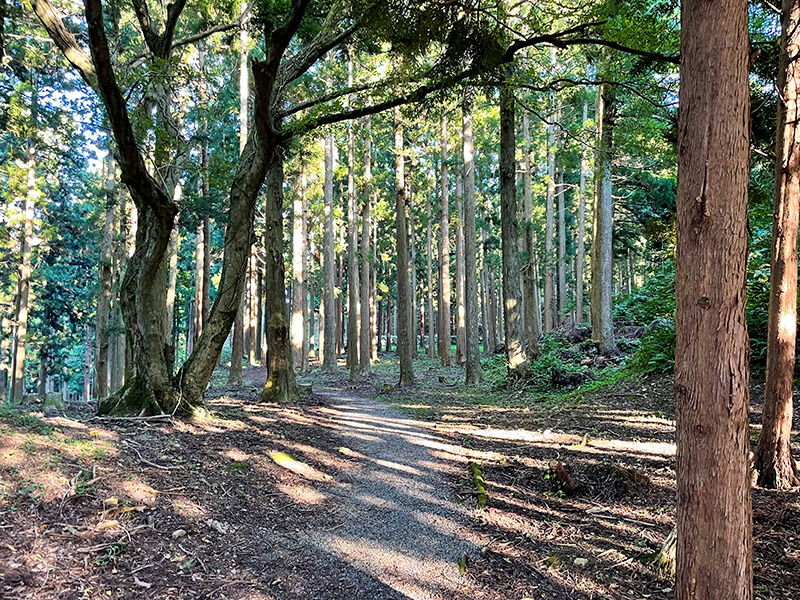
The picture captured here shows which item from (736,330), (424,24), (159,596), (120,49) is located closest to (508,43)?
(424,24)

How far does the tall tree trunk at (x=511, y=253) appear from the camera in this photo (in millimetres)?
11375

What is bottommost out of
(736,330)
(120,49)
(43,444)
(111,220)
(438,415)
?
(438,415)

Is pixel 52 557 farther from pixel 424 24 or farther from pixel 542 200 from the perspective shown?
pixel 542 200

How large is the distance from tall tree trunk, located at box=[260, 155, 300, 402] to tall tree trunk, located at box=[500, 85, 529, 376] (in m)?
5.64

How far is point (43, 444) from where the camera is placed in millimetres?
4102

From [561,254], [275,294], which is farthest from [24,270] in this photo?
[561,254]

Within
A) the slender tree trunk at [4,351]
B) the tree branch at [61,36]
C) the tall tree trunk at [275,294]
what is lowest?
the slender tree trunk at [4,351]

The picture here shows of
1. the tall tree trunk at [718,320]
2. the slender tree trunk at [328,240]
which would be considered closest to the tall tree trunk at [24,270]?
the slender tree trunk at [328,240]

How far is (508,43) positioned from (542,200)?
25.5m

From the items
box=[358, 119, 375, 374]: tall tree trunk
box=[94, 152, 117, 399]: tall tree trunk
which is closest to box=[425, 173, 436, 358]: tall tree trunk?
box=[358, 119, 375, 374]: tall tree trunk

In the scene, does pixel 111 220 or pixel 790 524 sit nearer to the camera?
pixel 790 524

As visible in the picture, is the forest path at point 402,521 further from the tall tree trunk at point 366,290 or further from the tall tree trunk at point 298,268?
the tall tree trunk at point 298,268

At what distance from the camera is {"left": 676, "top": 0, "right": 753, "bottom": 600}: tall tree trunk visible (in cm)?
214

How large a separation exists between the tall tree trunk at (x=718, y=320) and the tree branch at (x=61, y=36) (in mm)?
7266
